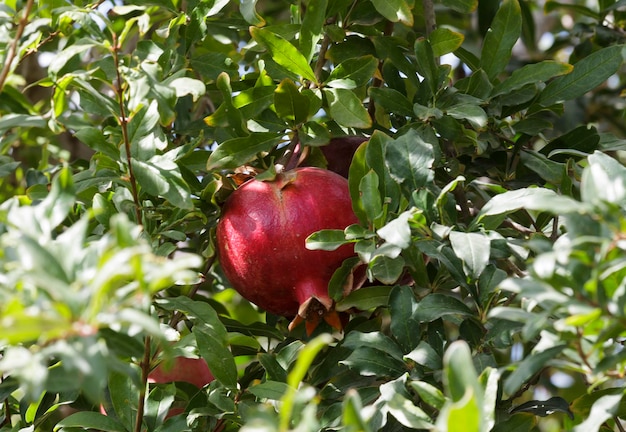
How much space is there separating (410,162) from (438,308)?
0.18 meters

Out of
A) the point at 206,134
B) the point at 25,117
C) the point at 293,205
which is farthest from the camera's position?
the point at 206,134

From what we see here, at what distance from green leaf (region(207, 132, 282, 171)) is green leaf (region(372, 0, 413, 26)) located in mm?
236

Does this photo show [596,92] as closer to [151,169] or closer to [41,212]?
[151,169]

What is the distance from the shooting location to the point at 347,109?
1205 mm

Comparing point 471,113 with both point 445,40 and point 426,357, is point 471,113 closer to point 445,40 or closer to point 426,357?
point 445,40

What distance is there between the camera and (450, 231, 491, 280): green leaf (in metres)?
0.93

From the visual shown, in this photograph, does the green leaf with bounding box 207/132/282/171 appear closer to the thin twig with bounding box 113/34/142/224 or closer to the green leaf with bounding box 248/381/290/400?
the thin twig with bounding box 113/34/142/224

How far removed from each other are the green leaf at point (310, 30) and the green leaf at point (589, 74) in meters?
0.37

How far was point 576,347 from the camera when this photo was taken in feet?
2.58

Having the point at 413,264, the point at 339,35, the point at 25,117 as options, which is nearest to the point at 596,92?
the point at 339,35

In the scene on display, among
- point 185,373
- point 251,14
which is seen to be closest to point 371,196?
point 251,14

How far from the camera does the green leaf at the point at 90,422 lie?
1.06m

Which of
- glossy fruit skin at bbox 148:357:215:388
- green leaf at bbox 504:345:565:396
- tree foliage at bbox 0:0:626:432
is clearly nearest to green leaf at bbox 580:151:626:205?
tree foliage at bbox 0:0:626:432

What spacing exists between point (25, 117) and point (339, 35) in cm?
51
